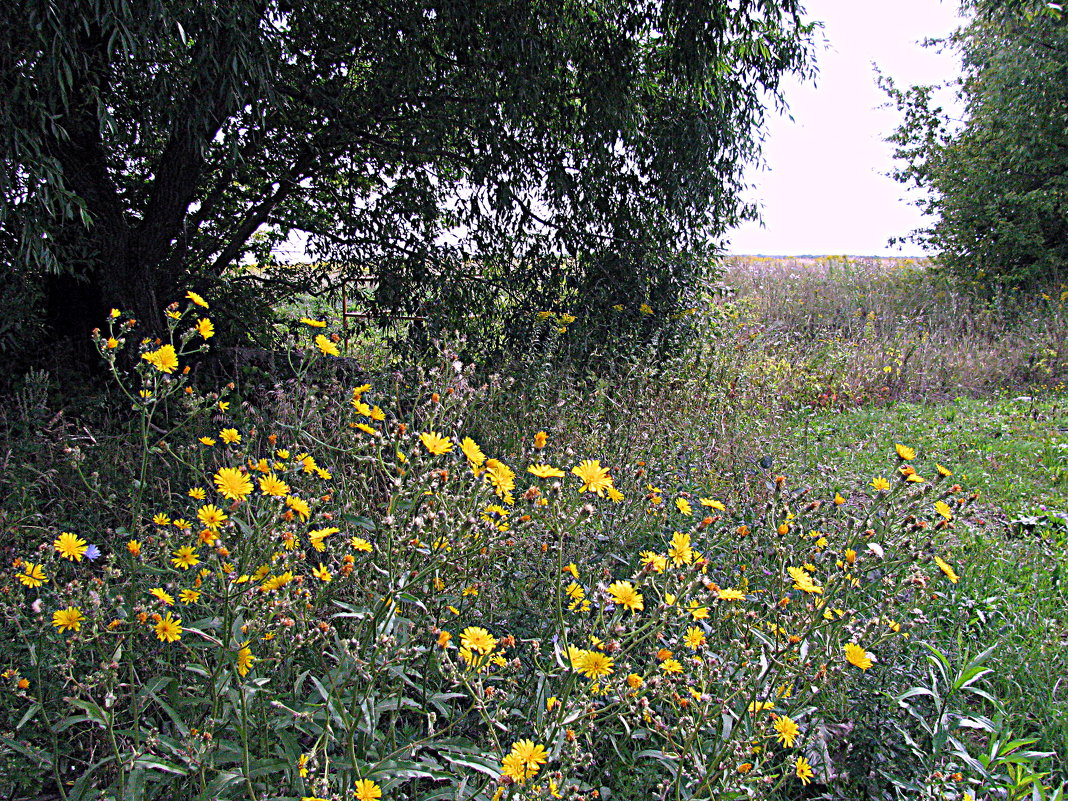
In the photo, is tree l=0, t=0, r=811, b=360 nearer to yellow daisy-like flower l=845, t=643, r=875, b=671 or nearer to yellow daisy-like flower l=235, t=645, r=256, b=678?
yellow daisy-like flower l=235, t=645, r=256, b=678

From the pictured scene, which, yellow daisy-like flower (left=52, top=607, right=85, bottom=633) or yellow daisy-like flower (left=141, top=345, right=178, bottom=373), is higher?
yellow daisy-like flower (left=141, top=345, right=178, bottom=373)

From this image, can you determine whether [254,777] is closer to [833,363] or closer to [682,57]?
[682,57]

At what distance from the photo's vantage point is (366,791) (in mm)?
1169

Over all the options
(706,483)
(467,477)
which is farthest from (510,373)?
(467,477)

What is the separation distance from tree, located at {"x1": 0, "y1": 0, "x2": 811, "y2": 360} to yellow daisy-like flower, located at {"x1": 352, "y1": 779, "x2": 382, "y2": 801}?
346cm

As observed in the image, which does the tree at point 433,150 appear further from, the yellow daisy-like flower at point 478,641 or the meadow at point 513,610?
the yellow daisy-like flower at point 478,641

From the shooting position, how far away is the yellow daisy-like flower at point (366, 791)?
3.82 ft

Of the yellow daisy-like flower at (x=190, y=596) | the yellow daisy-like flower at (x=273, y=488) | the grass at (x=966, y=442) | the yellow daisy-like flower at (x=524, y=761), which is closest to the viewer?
the yellow daisy-like flower at (x=524, y=761)

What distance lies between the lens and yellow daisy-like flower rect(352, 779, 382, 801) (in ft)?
3.82

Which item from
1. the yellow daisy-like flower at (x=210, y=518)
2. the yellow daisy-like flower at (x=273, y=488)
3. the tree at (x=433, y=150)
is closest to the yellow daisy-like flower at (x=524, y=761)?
the yellow daisy-like flower at (x=273, y=488)

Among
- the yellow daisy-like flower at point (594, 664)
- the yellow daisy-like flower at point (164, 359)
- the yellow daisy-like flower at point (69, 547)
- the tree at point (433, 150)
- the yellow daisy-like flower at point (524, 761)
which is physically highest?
the tree at point (433, 150)

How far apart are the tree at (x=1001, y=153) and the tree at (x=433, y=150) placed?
602cm

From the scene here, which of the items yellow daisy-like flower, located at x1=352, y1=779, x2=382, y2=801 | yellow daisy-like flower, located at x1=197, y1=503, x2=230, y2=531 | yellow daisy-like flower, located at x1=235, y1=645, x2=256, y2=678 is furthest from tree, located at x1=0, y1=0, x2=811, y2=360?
yellow daisy-like flower, located at x1=352, y1=779, x2=382, y2=801

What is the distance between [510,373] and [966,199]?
838cm
